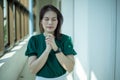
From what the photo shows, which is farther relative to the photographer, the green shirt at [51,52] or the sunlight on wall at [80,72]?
the sunlight on wall at [80,72]

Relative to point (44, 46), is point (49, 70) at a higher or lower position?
lower

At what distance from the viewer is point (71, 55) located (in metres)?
1.88

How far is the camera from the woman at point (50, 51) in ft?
5.82

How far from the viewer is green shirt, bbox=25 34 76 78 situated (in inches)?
70.6

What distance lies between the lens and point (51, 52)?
182 centimetres

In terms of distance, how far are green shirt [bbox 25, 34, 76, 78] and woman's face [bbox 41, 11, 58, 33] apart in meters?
0.09

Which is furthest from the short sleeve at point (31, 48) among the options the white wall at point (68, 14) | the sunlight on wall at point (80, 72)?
the white wall at point (68, 14)

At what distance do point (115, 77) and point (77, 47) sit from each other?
2.52 feet

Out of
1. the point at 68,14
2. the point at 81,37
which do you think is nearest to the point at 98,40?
the point at 81,37

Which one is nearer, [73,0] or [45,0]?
[73,0]

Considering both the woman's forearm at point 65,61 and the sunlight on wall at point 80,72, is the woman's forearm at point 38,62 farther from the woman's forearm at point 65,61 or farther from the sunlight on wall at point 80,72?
the sunlight on wall at point 80,72

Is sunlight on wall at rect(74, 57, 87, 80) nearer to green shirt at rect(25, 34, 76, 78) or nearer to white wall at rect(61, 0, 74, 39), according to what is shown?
white wall at rect(61, 0, 74, 39)


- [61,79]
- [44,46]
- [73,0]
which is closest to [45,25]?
[44,46]

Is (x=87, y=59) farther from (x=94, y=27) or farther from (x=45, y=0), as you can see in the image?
(x=45, y=0)
